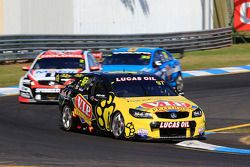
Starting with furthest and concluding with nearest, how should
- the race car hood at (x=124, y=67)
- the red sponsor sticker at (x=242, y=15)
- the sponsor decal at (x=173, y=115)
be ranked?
the red sponsor sticker at (x=242, y=15) < the race car hood at (x=124, y=67) < the sponsor decal at (x=173, y=115)

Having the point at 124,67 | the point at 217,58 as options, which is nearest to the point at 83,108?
→ the point at 124,67

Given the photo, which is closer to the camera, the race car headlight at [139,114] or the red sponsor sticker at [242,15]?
the race car headlight at [139,114]

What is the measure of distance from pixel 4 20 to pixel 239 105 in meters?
16.7

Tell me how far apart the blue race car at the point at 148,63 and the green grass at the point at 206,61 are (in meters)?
4.55

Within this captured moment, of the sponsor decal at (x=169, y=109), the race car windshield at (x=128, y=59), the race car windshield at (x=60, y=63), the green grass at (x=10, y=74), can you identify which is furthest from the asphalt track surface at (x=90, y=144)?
the green grass at (x=10, y=74)

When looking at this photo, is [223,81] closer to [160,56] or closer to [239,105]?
[160,56]

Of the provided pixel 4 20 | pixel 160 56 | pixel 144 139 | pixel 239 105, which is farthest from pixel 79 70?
pixel 4 20

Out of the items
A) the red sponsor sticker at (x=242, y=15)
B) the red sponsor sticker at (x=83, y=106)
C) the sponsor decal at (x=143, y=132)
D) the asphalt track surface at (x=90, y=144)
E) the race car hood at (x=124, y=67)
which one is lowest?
the asphalt track surface at (x=90, y=144)

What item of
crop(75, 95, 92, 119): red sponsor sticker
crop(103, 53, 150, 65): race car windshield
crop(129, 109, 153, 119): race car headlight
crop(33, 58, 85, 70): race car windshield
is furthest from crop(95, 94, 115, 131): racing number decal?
crop(103, 53, 150, 65): race car windshield

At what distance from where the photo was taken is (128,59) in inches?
909

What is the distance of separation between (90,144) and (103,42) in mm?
20095

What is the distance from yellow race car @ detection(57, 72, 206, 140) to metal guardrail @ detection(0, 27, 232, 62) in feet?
32.1

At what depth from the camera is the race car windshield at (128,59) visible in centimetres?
2295

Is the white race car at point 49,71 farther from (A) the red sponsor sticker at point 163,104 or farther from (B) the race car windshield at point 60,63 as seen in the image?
(A) the red sponsor sticker at point 163,104
